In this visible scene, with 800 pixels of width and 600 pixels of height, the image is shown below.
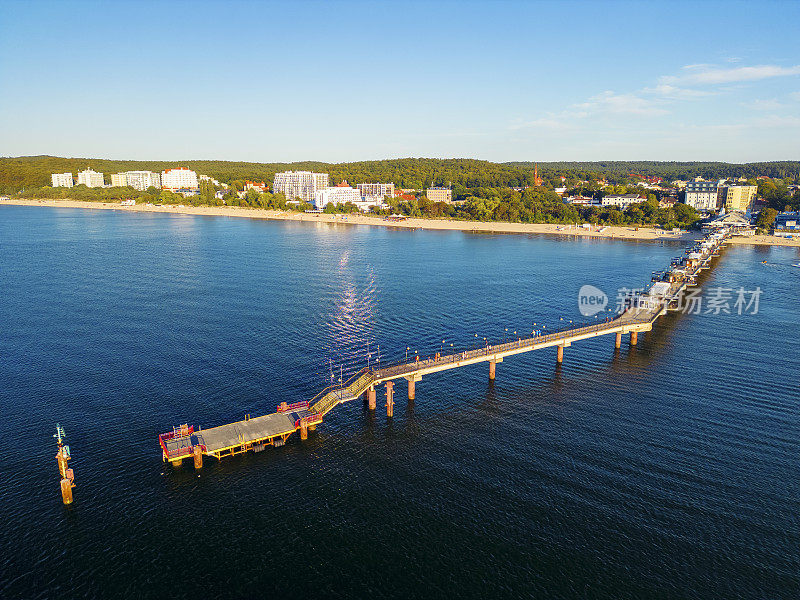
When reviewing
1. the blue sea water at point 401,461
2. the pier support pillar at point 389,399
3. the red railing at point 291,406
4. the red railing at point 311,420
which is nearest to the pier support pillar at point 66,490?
the blue sea water at point 401,461

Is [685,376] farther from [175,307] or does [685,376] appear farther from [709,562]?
[175,307]

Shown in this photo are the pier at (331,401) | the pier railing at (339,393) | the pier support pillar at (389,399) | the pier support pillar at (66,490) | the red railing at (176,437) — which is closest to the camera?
the pier support pillar at (66,490)

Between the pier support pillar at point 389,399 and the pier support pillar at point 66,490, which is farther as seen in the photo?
the pier support pillar at point 389,399

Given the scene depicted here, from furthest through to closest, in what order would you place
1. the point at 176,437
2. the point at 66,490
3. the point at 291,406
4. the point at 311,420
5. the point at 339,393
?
the point at 339,393, the point at 291,406, the point at 311,420, the point at 176,437, the point at 66,490

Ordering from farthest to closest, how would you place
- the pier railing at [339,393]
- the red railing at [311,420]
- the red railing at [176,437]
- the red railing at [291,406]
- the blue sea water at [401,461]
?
the pier railing at [339,393] → the red railing at [291,406] → the red railing at [311,420] → the red railing at [176,437] → the blue sea water at [401,461]

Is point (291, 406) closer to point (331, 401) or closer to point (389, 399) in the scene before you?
point (331, 401)

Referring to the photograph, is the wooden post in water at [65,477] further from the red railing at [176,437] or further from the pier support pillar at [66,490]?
the red railing at [176,437]

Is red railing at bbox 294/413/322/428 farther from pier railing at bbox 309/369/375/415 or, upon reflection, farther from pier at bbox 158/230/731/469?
pier railing at bbox 309/369/375/415

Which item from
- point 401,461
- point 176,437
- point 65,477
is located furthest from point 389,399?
point 65,477
